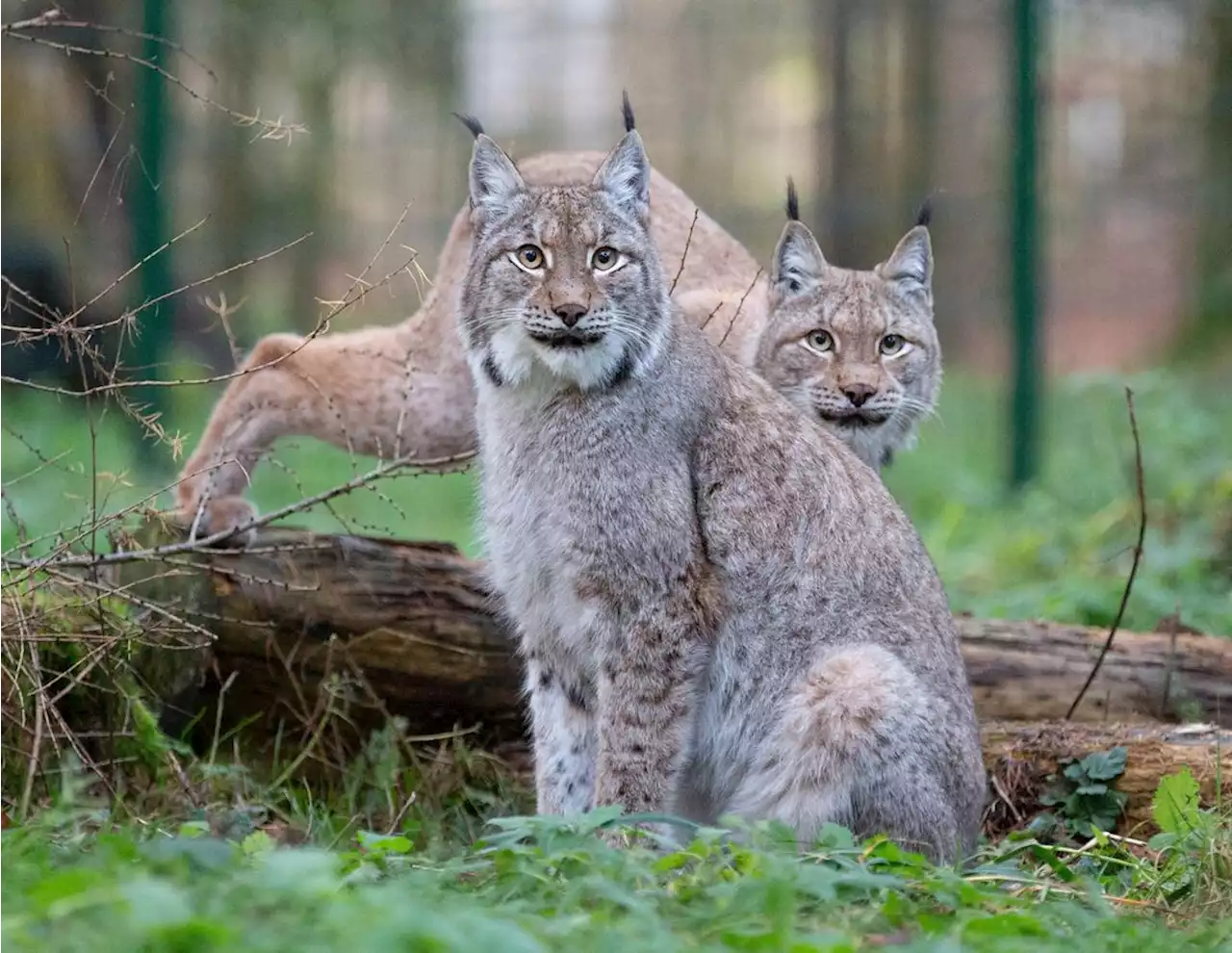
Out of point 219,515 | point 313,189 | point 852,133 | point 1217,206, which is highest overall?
point 852,133

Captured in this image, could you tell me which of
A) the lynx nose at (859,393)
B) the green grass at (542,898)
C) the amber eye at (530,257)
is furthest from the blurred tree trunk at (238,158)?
the green grass at (542,898)

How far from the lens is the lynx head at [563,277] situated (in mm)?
4367

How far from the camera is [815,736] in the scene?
4273 millimetres

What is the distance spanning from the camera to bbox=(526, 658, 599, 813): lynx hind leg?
462 cm

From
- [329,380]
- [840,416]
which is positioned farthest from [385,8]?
[840,416]

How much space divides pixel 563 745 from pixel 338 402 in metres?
2.02

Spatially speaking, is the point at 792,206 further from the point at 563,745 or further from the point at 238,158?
the point at 238,158

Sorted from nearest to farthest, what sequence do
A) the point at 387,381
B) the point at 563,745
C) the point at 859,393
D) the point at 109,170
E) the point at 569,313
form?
the point at 569,313, the point at 563,745, the point at 859,393, the point at 387,381, the point at 109,170

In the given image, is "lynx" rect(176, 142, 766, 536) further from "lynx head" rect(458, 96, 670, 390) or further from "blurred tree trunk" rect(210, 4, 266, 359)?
"blurred tree trunk" rect(210, 4, 266, 359)

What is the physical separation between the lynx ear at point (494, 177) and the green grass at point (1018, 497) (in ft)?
4.30

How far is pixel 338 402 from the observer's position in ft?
20.2

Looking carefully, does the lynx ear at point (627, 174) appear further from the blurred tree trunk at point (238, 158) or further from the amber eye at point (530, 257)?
the blurred tree trunk at point (238, 158)

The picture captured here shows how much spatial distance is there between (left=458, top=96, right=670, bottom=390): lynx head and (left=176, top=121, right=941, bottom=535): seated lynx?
1186mm

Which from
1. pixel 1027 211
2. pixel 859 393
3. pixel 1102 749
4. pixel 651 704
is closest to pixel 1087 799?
pixel 1102 749
